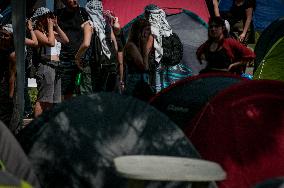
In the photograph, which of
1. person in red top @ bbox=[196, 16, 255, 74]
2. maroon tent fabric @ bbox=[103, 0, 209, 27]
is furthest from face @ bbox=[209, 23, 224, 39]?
maroon tent fabric @ bbox=[103, 0, 209, 27]

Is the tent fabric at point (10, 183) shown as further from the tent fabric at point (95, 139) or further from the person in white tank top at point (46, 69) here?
the person in white tank top at point (46, 69)

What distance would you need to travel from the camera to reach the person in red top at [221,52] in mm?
7002

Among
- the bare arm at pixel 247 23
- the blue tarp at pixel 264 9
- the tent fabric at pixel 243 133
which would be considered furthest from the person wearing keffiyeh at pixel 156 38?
the blue tarp at pixel 264 9

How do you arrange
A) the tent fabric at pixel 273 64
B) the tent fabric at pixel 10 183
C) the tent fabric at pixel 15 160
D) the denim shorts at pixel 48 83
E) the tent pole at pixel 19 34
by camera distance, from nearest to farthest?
1. the tent fabric at pixel 10 183
2. the tent fabric at pixel 15 160
3. the tent pole at pixel 19 34
4. the denim shorts at pixel 48 83
5. the tent fabric at pixel 273 64

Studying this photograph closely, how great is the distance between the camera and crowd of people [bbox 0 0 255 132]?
6.66 metres

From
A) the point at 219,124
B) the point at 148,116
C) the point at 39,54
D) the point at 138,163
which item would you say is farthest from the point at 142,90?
the point at 138,163

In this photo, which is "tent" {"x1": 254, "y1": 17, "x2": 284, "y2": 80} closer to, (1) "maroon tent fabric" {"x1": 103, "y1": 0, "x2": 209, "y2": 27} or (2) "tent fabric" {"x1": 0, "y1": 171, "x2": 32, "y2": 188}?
(1) "maroon tent fabric" {"x1": 103, "y1": 0, "x2": 209, "y2": 27}

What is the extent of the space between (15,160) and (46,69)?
4.32 meters

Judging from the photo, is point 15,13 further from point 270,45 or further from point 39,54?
point 270,45

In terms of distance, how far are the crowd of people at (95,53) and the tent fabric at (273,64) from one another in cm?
46

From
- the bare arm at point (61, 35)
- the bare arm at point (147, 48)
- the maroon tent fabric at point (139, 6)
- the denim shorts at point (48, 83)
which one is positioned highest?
the maroon tent fabric at point (139, 6)

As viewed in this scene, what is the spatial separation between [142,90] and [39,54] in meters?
1.30

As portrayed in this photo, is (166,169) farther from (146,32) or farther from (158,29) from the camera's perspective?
(158,29)

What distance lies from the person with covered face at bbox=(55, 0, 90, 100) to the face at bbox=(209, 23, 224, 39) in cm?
133
